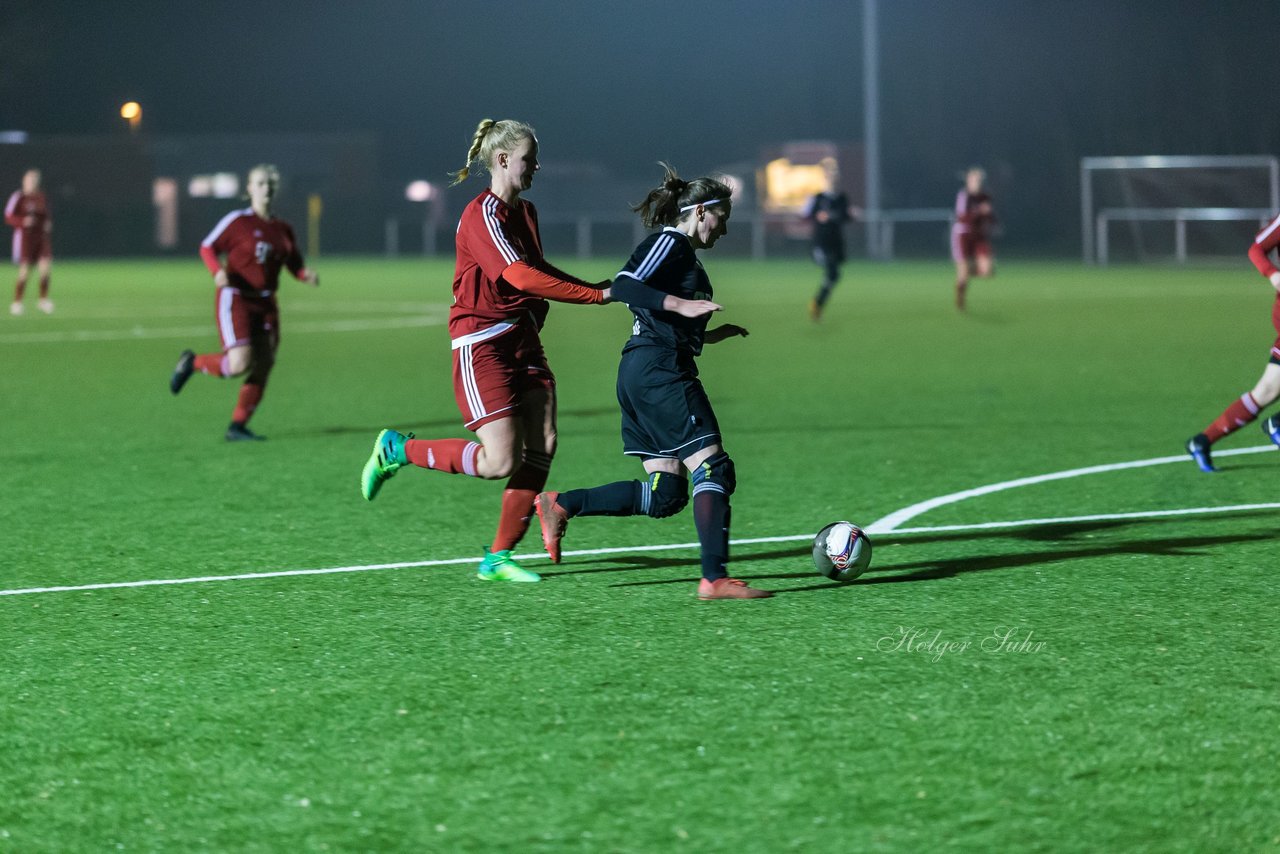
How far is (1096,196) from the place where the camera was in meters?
49.5

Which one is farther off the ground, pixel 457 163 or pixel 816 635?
pixel 457 163

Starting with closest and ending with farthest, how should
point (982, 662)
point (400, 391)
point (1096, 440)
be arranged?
point (982, 662), point (1096, 440), point (400, 391)

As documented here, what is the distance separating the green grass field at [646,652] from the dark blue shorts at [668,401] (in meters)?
0.60

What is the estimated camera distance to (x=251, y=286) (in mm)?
11648

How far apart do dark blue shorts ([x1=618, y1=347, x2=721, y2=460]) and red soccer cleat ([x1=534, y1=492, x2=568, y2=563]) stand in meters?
0.46

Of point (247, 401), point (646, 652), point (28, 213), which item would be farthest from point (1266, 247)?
point (28, 213)

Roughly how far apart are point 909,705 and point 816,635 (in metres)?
0.93

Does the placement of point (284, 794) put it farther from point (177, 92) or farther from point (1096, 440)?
point (177, 92)

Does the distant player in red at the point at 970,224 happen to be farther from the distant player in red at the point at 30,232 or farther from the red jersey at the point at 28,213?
the red jersey at the point at 28,213

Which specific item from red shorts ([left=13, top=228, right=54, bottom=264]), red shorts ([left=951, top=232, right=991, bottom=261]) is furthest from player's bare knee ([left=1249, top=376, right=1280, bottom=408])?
red shorts ([left=13, top=228, right=54, bottom=264])

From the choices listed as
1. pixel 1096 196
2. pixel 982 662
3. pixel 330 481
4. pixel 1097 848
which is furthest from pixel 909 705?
pixel 1096 196

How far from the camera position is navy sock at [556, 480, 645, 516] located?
676 centimetres

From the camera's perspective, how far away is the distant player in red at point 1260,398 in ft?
30.2

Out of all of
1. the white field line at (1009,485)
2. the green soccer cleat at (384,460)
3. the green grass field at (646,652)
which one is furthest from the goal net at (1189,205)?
the green soccer cleat at (384,460)
